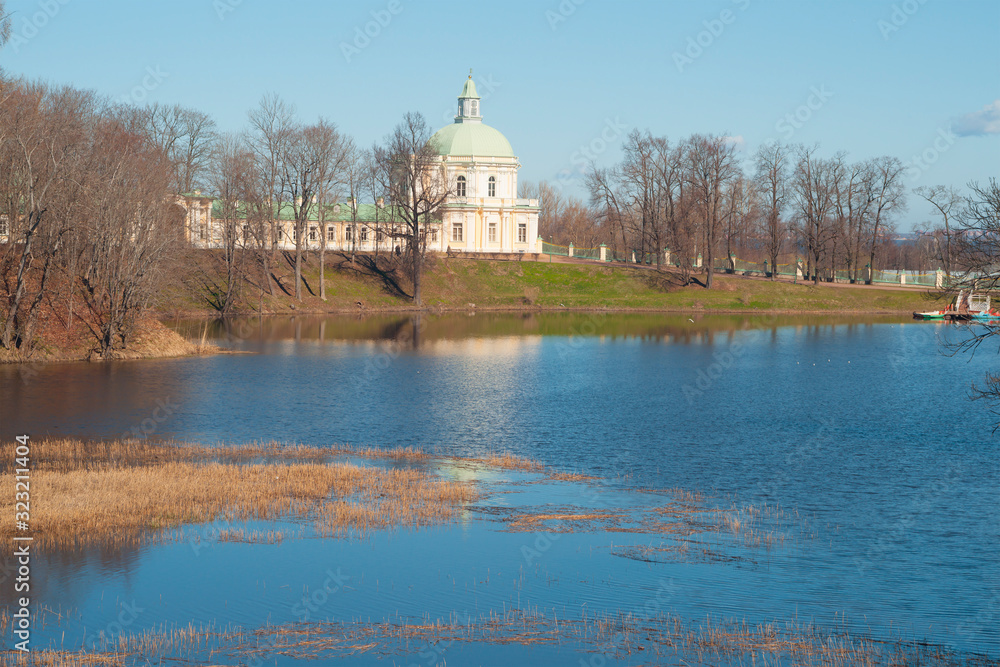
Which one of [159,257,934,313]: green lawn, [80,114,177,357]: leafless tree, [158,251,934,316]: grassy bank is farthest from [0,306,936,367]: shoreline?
[80,114,177,357]: leafless tree

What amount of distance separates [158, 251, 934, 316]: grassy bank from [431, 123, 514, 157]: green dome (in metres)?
17.0

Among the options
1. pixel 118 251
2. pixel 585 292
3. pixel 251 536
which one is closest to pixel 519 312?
pixel 585 292

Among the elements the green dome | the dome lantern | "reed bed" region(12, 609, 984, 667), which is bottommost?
"reed bed" region(12, 609, 984, 667)

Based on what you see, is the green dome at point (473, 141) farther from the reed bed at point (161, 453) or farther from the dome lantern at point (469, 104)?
the reed bed at point (161, 453)

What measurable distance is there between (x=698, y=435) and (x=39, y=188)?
97.5 feet

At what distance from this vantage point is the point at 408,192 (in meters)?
87.3

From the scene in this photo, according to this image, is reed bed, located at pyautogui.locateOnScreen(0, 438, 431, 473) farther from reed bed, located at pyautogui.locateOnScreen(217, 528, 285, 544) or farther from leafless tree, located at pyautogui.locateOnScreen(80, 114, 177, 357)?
leafless tree, located at pyautogui.locateOnScreen(80, 114, 177, 357)

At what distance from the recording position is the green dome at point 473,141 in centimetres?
10806

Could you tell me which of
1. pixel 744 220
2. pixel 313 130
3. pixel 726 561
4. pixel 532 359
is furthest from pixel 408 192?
pixel 726 561

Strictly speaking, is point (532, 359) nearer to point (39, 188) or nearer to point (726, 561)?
point (39, 188)

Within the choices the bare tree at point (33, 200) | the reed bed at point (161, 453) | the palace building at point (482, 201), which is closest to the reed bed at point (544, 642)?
the reed bed at point (161, 453)

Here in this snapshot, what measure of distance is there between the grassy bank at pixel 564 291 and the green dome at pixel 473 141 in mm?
16995

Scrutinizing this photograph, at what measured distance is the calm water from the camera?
1383 cm

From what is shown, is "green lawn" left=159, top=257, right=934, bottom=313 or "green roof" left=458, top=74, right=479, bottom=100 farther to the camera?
"green roof" left=458, top=74, right=479, bottom=100
